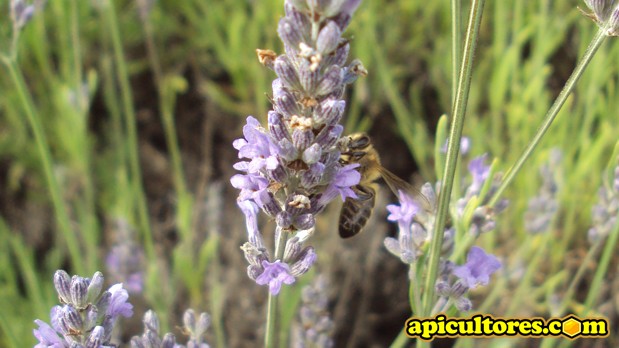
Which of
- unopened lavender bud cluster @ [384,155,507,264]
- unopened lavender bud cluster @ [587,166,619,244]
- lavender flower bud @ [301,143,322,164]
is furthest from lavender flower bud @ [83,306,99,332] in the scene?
unopened lavender bud cluster @ [587,166,619,244]

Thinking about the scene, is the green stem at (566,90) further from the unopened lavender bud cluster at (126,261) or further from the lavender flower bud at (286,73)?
the unopened lavender bud cluster at (126,261)

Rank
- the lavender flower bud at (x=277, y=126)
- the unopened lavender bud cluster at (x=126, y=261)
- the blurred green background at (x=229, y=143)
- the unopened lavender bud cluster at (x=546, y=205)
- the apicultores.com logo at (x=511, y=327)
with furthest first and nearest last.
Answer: the blurred green background at (x=229, y=143) → the unopened lavender bud cluster at (x=126, y=261) → the unopened lavender bud cluster at (x=546, y=205) → the apicultores.com logo at (x=511, y=327) → the lavender flower bud at (x=277, y=126)

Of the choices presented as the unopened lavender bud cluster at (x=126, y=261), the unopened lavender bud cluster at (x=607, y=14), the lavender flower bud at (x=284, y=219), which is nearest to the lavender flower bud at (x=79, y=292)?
the lavender flower bud at (x=284, y=219)

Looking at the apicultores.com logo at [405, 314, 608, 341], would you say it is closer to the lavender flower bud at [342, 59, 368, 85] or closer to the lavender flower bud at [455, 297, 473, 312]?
the lavender flower bud at [455, 297, 473, 312]

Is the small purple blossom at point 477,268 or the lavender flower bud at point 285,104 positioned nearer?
the lavender flower bud at point 285,104

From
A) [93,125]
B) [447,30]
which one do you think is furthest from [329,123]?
[93,125]

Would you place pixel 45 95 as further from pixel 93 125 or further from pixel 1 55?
pixel 1 55

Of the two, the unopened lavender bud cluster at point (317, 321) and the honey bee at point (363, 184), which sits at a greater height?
the honey bee at point (363, 184)
